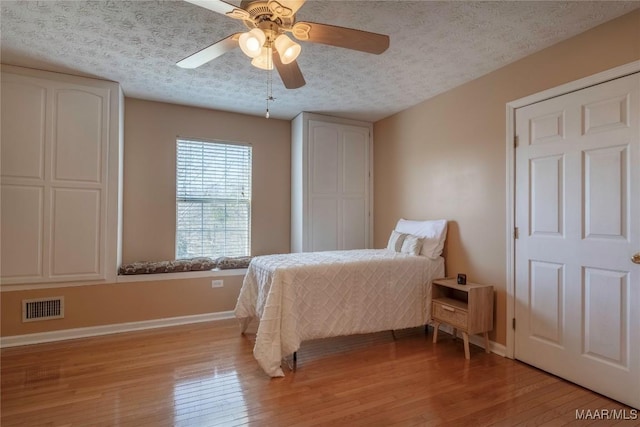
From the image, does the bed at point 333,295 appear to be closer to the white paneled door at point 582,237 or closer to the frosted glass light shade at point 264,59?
the white paneled door at point 582,237

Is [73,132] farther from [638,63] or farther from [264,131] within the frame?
[638,63]

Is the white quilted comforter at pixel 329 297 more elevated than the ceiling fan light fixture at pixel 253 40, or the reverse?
the ceiling fan light fixture at pixel 253 40

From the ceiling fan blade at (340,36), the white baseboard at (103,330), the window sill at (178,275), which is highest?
the ceiling fan blade at (340,36)

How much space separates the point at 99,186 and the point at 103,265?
823mm

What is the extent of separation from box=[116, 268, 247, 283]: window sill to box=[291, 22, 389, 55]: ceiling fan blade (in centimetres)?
295

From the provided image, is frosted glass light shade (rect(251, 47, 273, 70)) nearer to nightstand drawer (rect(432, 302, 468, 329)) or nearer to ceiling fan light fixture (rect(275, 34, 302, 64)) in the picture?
ceiling fan light fixture (rect(275, 34, 302, 64))

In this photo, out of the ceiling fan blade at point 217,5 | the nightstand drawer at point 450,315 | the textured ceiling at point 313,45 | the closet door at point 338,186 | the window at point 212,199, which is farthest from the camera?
the closet door at point 338,186

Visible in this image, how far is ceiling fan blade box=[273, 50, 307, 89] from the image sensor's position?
2.03m

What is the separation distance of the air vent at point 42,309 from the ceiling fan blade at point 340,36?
11.2ft

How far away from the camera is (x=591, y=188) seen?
2373 mm

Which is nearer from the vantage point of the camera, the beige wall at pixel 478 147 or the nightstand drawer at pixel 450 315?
the beige wall at pixel 478 147

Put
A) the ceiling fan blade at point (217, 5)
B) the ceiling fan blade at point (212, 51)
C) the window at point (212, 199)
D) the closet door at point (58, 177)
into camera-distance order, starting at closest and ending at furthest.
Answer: the ceiling fan blade at point (217, 5) < the ceiling fan blade at point (212, 51) < the closet door at point (58, 177) < the window at point (212, 199)

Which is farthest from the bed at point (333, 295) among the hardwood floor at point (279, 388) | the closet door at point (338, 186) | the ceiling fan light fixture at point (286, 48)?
the ceiling fan light fixture at point (286, 48)

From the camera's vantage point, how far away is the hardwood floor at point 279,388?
201cm
